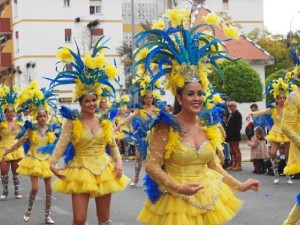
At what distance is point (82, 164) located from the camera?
9.11m

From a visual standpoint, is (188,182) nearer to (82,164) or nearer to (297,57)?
(82,164)

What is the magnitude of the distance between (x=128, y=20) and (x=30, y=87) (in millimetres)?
63971

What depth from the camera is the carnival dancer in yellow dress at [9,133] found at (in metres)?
15.6

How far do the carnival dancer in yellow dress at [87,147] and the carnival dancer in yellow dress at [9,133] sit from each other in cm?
625

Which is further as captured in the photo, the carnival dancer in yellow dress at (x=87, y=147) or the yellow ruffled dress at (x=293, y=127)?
the yellow ruffled dress at (x=293, y=127)

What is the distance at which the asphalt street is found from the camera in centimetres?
1184

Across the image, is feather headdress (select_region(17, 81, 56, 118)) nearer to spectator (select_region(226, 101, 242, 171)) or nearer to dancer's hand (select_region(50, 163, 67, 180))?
dancer's hand (select_region(50, 163, 67, 180))

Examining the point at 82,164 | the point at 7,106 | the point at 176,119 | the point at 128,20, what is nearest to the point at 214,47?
the point at 176,119

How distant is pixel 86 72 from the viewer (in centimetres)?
956

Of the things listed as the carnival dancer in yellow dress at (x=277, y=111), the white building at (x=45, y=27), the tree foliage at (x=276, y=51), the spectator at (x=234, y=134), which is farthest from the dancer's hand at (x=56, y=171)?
the white building at (x=45, y=27)

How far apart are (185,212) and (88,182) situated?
2.58 meters

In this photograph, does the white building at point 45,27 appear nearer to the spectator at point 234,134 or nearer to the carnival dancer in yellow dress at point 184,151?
the spectator at point 234,134

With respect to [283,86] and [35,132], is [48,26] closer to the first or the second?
[283,86]

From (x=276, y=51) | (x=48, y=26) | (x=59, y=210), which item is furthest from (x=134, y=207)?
(x=48, y=26)
